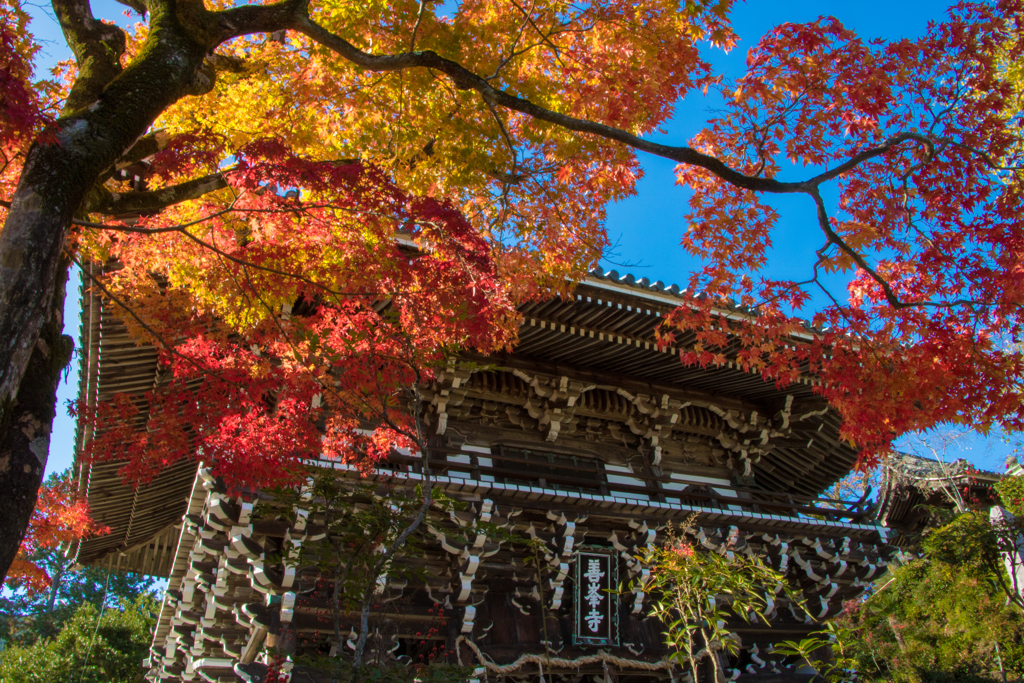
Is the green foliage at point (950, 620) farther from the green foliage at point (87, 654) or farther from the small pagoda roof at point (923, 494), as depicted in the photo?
the green foliage at point (87, 654)

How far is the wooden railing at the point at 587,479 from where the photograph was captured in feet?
28.2

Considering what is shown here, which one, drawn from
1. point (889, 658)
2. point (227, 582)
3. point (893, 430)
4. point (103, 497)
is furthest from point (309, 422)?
point (889, 658)

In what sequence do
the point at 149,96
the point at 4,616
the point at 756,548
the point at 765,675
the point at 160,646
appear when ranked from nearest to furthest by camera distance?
the point at 149,96, the point at 765,675, the point at 756,548, the point at 160,646, the point at 4,616

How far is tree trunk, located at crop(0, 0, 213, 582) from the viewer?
292 centimetres

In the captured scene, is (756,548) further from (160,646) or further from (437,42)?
(160,646)

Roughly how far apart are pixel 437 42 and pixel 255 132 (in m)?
2.03

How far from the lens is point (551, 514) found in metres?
8.84

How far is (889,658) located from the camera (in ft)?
40.7

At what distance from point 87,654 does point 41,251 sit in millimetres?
22513

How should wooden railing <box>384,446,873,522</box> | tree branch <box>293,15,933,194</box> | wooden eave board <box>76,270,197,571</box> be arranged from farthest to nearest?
wooden railing <box>384,446,873,522</box> < wooden eave board <box>76,270,197,571</box> < tree branch <box>293,15,933,194</box>

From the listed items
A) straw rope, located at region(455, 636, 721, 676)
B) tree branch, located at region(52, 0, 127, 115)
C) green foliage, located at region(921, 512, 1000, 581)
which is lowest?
straw rope, located at region(455, 636, 721, 676)

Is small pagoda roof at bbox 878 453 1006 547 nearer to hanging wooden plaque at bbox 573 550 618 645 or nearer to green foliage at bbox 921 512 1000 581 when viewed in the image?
green foliage at bbox 921 512 1000 581

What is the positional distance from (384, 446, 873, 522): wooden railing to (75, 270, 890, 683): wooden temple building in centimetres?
5

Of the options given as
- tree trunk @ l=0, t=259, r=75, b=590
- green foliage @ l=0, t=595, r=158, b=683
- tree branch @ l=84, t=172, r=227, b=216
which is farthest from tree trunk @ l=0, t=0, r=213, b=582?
green foliage @ l=0, t=595, r=158, b=683
